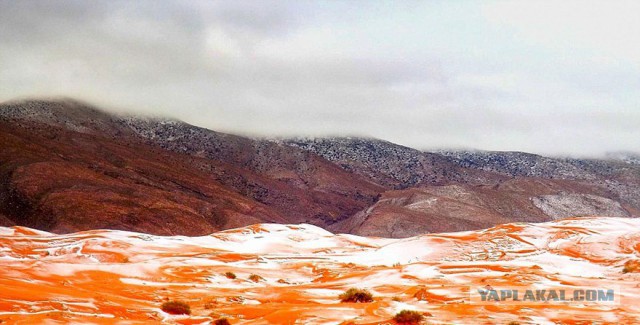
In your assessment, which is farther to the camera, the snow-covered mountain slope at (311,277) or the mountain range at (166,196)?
the mountain range at (166,196)

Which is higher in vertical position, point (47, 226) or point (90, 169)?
point (90, 169)

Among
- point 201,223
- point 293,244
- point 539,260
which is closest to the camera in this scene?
point 539,260

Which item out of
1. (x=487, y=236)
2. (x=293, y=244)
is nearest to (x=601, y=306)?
(x=487, y=236)

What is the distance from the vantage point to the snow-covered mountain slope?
14539 mm

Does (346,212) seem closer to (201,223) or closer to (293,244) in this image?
(201,223)

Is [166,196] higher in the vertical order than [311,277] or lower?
higher

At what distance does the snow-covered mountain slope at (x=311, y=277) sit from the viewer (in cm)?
1454

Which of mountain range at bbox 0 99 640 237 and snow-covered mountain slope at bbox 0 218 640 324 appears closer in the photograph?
snow-covered mountain slope at bbox 0 218 640 324

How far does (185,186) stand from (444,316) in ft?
476

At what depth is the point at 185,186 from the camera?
504 feet

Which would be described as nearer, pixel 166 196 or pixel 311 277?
pixel 311 277

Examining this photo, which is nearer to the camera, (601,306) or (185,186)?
(601,306)

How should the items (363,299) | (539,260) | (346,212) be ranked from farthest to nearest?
(346,212) → (539,260) → (363,299)

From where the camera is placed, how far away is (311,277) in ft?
89.8
